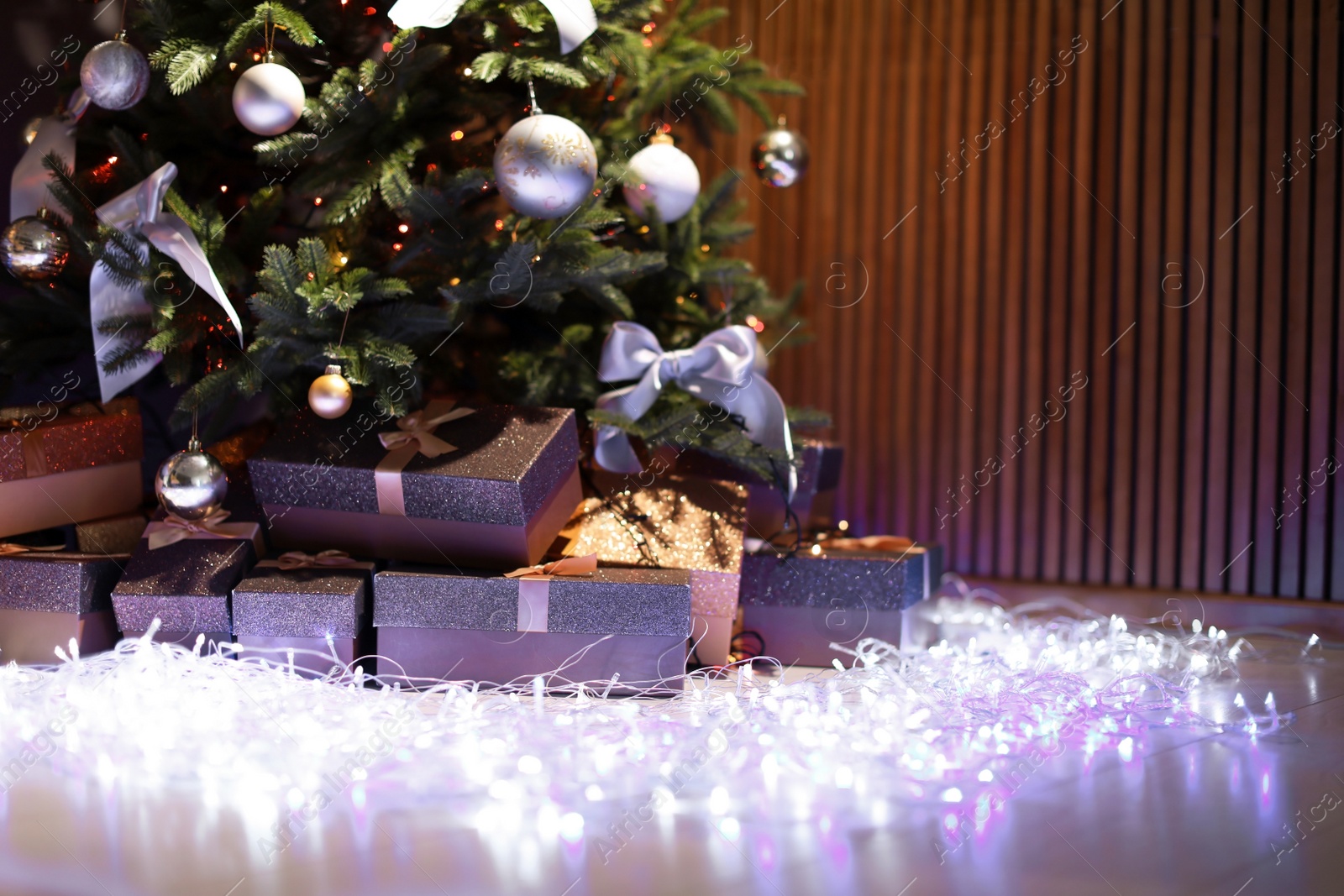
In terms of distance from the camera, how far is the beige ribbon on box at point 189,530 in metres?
1.51

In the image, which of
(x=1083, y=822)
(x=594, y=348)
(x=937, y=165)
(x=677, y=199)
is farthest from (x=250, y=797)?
(x=937, y=165)

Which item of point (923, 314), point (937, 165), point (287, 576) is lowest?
point (287, 576)

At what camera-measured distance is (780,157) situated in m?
2.04

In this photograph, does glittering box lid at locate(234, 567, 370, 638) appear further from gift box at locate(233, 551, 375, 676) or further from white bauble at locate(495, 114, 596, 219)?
white bauble at locate(495, 114, 596, 219)

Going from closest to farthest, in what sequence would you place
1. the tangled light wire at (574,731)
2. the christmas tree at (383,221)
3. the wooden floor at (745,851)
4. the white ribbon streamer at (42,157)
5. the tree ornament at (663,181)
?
the wooden floor at (745,851) → the tangled light wire at (574,731) → the christmas tree at (383,221) → the white ribbon streamer at (42,157) → the tree ornament at (663,181)

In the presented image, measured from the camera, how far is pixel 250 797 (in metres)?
1.07

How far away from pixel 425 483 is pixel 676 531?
390mm

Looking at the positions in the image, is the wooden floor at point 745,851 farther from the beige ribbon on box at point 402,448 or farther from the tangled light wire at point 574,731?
the beige ribbon on box at point 402,448

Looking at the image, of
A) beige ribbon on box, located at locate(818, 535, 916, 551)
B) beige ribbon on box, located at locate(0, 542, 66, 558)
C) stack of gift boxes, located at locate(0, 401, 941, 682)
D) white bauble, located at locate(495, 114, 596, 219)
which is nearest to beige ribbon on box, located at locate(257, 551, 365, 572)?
stack of gift boxes, located at locate(0, 401, 941, 682)

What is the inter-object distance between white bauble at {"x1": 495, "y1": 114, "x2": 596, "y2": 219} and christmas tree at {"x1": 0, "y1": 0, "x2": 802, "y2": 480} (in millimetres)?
46

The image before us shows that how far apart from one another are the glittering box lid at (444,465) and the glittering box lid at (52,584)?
0.25 meters

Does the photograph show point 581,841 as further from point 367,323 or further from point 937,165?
point 937,165

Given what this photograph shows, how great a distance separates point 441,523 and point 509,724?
384mm

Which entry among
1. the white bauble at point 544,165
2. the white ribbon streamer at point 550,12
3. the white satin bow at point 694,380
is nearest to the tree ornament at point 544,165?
the white bauble at point 544,165
